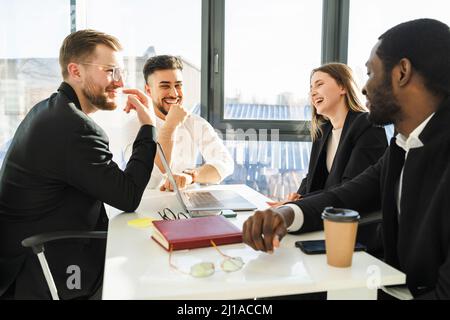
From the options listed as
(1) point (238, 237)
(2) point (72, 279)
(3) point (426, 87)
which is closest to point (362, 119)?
(3) point (426, 87)

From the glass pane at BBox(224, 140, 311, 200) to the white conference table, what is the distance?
2.05m

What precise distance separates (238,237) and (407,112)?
0.61 meters

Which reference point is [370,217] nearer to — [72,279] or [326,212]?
[326,212]

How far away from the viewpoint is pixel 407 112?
1265 mm

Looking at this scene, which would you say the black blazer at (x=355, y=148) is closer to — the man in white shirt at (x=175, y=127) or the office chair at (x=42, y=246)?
the man in white shirt at (x=175, y=127)

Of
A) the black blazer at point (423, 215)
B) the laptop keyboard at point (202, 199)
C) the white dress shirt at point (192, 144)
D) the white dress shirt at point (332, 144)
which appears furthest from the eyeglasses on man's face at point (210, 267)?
the white dress shirt at point (192, 144)

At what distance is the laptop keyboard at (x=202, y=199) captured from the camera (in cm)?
164

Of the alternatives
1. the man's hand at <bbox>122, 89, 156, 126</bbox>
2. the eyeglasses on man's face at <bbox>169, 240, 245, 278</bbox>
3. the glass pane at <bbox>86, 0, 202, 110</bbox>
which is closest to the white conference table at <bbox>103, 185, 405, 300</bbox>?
the eyeglasses on man's face at <bbox>169, 240, 245, 278</bbox>

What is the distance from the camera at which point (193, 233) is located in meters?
1.16

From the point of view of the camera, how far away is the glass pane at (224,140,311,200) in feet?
10.6

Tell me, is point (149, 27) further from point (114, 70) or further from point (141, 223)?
point (141, 223)

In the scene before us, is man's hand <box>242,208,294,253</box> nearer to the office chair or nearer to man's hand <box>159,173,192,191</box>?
the office chair

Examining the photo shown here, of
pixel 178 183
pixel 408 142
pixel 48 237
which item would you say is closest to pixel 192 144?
pixel 178 183

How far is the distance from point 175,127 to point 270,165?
1.07 meters
